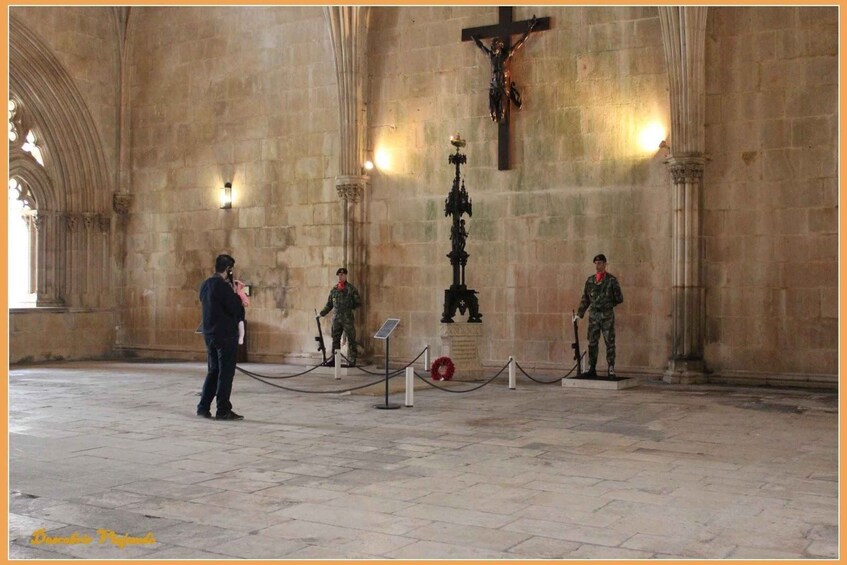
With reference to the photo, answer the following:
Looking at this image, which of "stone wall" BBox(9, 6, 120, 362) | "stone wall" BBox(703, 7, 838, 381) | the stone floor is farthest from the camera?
"stone wall" BBox(9, 6, 120, 362)

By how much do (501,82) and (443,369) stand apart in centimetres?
446

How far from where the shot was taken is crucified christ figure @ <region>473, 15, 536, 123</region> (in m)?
13.5

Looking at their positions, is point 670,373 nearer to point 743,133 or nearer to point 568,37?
point 743,133

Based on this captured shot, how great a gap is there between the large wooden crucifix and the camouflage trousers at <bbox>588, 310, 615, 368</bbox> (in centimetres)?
303

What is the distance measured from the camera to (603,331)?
1191 cm

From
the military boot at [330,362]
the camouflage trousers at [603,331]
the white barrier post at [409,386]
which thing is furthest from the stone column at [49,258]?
the camouflage trousers at [603,331]

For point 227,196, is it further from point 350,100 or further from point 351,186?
point 350,100

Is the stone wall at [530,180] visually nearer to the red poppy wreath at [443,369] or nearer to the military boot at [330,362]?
the military boot at [330,362]

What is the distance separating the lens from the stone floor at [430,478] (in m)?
4.34

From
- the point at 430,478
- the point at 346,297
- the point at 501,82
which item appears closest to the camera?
the point at 430,478

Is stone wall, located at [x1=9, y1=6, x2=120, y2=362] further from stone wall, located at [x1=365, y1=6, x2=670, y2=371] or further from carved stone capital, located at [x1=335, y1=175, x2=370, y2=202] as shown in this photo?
stone wall, located at [x1=365, y1=6, x2=670, y2=371]

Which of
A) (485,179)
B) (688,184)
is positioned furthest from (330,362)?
(688,184)

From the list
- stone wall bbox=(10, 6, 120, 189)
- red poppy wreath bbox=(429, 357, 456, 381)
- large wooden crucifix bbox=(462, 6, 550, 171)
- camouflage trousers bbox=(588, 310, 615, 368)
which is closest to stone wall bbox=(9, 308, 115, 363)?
stone wall bbox=(10, 6, 120, 189)

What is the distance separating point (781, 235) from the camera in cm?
1192
